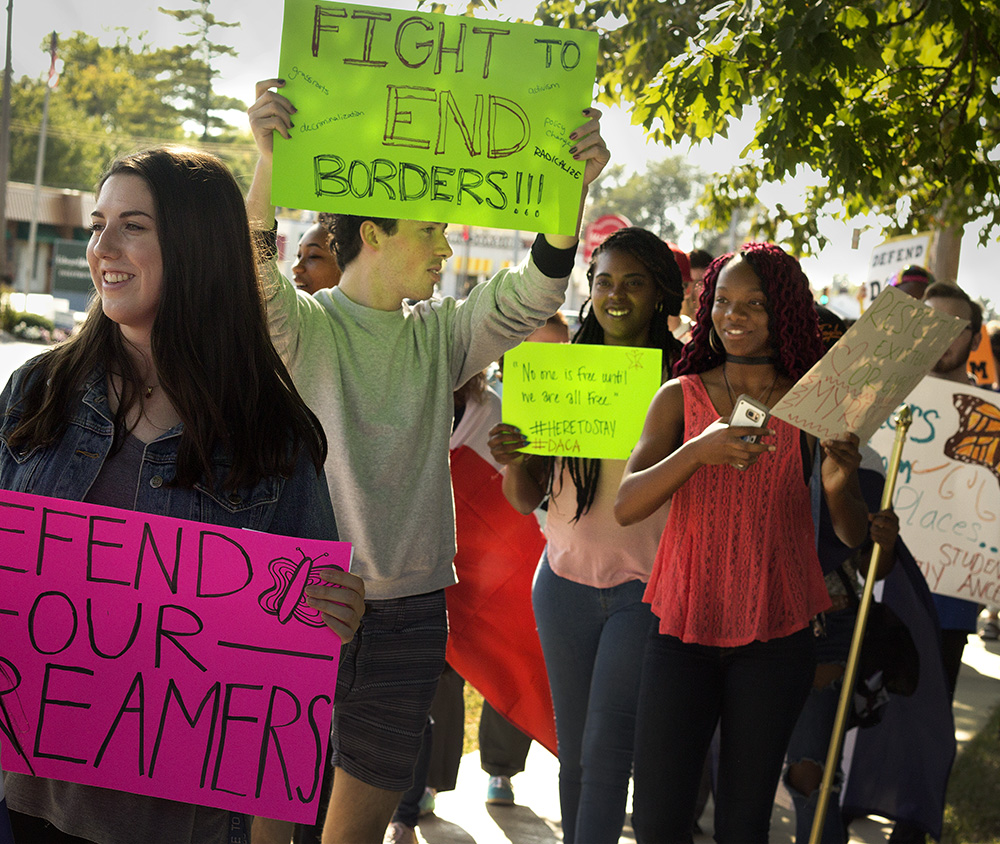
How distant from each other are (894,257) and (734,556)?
5.87m

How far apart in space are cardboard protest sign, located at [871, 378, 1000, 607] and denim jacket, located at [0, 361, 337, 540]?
341 cm

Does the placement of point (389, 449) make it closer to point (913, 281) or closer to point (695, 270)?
point (695, 270)

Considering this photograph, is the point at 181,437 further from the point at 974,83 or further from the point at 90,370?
the point at 974,83

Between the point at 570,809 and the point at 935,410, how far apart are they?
2.38 m

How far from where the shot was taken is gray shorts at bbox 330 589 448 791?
288 centimetres

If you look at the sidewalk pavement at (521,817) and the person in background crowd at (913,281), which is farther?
the person in background crowd at (913,281)

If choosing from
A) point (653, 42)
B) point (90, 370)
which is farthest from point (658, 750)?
point (653, 42)

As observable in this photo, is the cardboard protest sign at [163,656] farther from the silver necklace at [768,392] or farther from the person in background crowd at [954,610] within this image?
the person in background crowd at [954,610]

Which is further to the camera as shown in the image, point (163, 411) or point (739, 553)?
point (739, 553)

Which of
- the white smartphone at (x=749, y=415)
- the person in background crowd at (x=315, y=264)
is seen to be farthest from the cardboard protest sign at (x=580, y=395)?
the person in background crowd at (x=315, y=264)

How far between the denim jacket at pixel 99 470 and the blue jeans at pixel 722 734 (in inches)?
50.8

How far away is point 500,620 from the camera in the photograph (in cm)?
427

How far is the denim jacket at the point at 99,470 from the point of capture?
2.05 m

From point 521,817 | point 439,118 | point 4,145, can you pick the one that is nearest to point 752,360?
point 439,118
